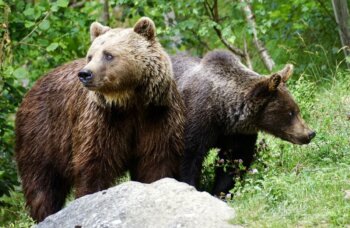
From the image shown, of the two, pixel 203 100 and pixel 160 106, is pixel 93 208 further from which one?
pixel 203 100

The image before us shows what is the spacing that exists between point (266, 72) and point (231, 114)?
4.95 m

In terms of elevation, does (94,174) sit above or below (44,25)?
below

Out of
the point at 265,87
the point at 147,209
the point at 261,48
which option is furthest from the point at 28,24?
the point at 261,48

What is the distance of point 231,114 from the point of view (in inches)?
314

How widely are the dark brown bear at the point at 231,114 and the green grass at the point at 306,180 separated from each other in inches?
9.8

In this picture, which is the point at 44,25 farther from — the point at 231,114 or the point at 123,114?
the point at 231,114

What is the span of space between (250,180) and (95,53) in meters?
1.77

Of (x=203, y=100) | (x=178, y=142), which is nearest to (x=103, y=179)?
(x=178, y=142)

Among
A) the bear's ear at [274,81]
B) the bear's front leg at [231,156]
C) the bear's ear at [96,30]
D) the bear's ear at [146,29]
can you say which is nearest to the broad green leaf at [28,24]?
the bear's ear at [96,30]

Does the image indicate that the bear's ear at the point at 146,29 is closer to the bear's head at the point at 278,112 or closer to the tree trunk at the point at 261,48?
the bear's head at the point at 278,112

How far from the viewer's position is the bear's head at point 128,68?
6969mm

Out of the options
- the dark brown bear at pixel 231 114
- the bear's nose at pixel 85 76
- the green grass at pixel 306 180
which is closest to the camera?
the green grass at pixel 306 180

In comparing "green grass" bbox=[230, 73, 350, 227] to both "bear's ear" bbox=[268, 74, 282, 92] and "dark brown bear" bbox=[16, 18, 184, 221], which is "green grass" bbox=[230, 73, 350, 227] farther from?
"dark brown bear" bbox=[16, 18, 184, 221]

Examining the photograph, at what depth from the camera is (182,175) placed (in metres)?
7.76
